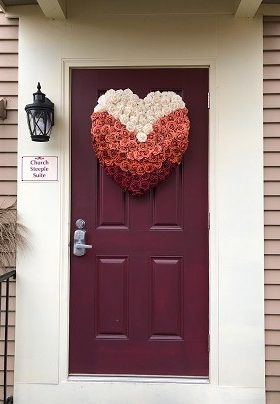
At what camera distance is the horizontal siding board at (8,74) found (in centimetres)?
311

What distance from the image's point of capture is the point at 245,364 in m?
2.96

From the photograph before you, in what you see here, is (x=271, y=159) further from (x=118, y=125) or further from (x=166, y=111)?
(x=118, y=125)


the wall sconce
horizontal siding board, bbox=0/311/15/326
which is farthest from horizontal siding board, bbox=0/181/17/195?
horizontal siding board, bbox=0/311/15/326

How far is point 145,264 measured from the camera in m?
3.06

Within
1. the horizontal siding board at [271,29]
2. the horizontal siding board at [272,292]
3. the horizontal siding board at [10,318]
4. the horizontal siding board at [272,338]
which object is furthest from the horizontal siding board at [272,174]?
the horizontal siding board at [10,318]

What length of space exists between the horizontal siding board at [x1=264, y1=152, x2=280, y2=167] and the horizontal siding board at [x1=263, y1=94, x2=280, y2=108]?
329 mm

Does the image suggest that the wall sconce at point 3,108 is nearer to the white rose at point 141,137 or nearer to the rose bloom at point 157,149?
the white rose at point 141,137

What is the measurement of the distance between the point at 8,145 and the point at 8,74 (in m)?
0.50

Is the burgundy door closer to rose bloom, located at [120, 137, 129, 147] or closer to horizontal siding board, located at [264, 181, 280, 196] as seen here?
rose bloom, located at [120, 137, 129, 147]

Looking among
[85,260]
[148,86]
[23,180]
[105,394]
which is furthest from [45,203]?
[105,394]

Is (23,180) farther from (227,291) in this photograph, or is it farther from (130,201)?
(227,291)

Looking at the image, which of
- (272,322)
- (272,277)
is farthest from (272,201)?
(272,322)

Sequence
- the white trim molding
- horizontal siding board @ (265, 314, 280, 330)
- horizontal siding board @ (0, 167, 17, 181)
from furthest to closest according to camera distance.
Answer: horizontal siding board @ (0, 167, 17, 181)
horizontal siding board @ (265, 314, 280, 330)
the white trim molding

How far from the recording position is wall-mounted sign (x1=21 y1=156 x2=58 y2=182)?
10.0ft
